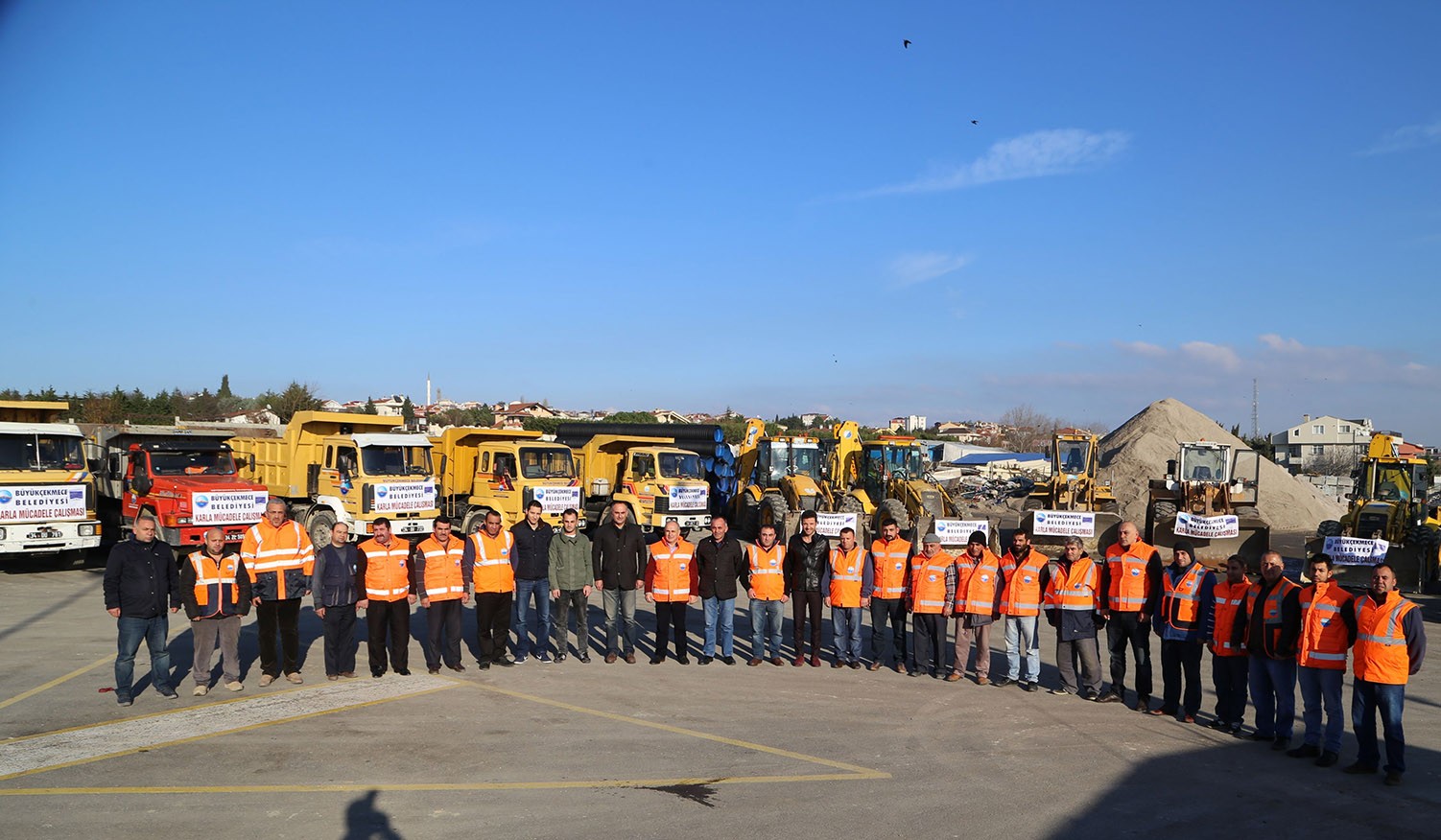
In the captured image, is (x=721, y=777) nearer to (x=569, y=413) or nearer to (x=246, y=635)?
(x=246, y=635)

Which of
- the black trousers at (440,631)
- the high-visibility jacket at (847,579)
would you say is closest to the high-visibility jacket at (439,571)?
the black trousers at (440,631)

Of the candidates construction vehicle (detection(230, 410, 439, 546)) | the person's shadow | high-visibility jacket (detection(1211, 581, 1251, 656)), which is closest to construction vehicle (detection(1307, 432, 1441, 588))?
high-visibility jacket (detection(1211, 581, 1251, 656))

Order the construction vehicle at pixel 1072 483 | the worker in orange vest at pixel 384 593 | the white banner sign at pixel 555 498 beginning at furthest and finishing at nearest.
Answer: the construction vehicle at pixel 1072 483
the white banner sign at pixel 555 498
the worker in orange vest at pixel 384 593

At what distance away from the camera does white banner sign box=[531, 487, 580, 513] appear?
1942cm

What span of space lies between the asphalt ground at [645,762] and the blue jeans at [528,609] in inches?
25.0

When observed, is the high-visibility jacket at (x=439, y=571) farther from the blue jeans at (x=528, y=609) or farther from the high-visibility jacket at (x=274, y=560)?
the high-visibility jacket at (x=274, y=560)

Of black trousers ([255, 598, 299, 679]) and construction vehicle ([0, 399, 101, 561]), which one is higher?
construction vehicle ([0, 399, 101, 561])

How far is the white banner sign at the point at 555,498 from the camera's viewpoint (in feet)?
63.7

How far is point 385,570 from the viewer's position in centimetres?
1012

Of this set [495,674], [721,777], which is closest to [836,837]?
[721,777]

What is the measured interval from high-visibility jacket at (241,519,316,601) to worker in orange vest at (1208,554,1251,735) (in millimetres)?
8532

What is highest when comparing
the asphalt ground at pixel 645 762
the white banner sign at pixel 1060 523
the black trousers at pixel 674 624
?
the white banner sign at pixel 1060 523

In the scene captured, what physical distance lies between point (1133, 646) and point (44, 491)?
671 inches

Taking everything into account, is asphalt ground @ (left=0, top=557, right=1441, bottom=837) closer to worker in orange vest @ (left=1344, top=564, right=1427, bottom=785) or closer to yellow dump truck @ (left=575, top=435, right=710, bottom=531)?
worker in orange vest @ (left=1344, top=564, right=1427, bottom=785)
